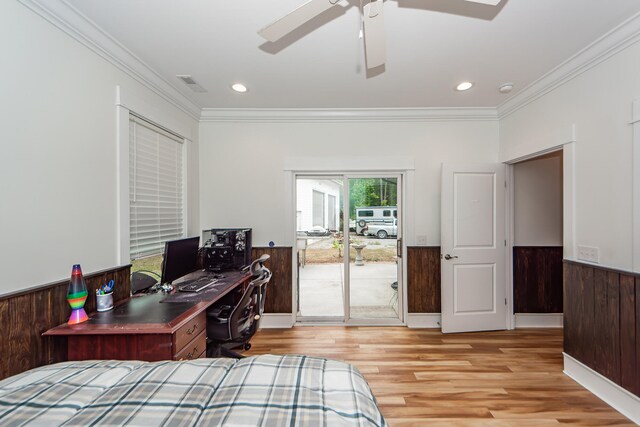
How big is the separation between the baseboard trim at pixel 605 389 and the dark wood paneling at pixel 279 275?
285 cm

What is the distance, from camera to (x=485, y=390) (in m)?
2.10

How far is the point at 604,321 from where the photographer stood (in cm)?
199

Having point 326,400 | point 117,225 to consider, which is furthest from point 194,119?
point 326,400

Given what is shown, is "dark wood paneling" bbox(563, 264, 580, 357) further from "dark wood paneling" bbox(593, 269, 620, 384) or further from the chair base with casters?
the chair base with casters

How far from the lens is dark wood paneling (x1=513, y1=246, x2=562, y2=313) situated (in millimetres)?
3268

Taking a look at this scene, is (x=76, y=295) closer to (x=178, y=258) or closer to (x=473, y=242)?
(x=178, y=258)

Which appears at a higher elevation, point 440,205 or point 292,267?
point 440,205

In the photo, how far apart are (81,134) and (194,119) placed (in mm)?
1605

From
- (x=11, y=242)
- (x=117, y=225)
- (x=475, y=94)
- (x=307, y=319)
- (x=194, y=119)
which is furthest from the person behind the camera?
(x=307, y=319)

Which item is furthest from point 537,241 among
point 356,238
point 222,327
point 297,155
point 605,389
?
point 222,327

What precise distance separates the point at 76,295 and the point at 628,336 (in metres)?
3.73

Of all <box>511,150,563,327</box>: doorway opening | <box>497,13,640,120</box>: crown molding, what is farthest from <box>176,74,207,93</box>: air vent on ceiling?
<box>511,150,563,327</box>: doorway opening

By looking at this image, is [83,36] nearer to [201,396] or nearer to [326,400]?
[201,396]

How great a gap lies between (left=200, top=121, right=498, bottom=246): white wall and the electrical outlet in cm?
133
